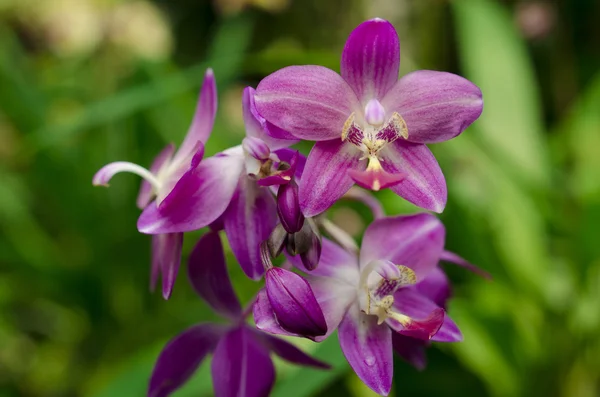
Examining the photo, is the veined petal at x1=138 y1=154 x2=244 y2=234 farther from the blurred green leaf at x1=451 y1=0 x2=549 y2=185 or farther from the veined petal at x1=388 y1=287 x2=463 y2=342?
the blurred green leaf at x1=451 y1=0 x2=549 y2=185

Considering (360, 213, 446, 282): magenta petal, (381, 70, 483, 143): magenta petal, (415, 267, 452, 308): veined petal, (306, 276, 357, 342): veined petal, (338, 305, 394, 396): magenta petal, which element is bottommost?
(415, 267, 452, 308): veined petal

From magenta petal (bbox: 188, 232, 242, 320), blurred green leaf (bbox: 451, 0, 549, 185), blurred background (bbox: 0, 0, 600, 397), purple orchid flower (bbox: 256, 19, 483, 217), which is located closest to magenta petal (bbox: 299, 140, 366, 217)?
purple orchid flower (bbox: 256, 19, 483, 217)

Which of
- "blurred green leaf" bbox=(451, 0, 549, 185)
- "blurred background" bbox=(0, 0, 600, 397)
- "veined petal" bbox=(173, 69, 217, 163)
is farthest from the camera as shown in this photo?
"blurred green leaf" bbox=(451, 0, 549, 185)

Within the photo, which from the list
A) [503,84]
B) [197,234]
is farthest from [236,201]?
[503,84]

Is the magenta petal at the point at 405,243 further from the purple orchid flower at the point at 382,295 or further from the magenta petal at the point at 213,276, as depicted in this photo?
the magenta petal at the point at 213,276

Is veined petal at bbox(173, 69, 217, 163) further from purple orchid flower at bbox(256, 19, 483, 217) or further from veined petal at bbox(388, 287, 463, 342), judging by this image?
veined petal at bbox(388, 287, 463, 342)

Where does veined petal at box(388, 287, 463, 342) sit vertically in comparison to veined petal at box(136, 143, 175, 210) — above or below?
below

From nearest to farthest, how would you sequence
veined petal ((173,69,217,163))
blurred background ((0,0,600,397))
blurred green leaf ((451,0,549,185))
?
veined petal ((173,69,217,163)) → blurred background ((0,0,600,397)) → blurred green leaf ((451,0,549,185))

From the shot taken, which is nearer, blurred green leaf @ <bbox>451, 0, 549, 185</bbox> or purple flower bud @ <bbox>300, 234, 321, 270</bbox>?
purple flower bud @ <bbox>300, 234, 321, 270</bbox>
